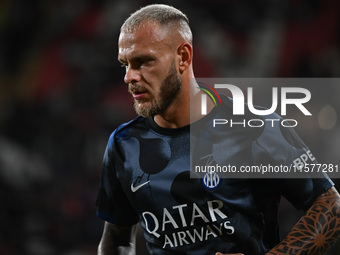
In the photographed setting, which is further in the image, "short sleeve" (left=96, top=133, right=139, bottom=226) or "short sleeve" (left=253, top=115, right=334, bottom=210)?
"short sleeve" (left=96, top=133, right=139, bottom=226)

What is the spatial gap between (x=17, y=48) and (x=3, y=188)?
87.3 inches

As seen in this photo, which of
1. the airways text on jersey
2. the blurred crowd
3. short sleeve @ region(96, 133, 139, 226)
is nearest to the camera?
the airways text on jersey

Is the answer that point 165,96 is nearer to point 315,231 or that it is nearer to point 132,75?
point 132,75

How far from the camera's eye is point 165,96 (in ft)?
6.40

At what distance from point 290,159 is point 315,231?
0.94 feet

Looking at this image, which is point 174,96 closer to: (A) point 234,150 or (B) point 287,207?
(A) point 234,150

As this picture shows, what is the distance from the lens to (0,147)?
6.54 metres

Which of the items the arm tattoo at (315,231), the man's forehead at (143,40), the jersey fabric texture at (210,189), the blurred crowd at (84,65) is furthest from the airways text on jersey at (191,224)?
the blurred crowd at (84,65)

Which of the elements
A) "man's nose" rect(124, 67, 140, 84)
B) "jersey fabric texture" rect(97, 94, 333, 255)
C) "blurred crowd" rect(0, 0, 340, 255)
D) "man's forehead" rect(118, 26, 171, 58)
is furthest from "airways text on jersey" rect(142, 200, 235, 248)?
"blurred crowd" rect(0, 0, 340, 255)

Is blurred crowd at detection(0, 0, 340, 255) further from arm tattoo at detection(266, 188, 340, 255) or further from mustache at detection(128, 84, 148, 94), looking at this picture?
arm tattoo at detection(266, 188, 340, 255)

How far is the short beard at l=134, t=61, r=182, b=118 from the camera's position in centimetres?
193

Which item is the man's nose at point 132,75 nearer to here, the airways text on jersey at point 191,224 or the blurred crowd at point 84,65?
the airways text on jersey at point 191,224

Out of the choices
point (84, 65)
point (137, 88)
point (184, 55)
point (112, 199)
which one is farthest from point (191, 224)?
point (84, 65)

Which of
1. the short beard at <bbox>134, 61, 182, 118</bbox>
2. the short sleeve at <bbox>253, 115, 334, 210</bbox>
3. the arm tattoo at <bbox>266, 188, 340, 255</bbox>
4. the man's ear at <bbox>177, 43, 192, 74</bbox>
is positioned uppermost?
the man's ear at <bbox>177, 43, 192, 74</bbox>
